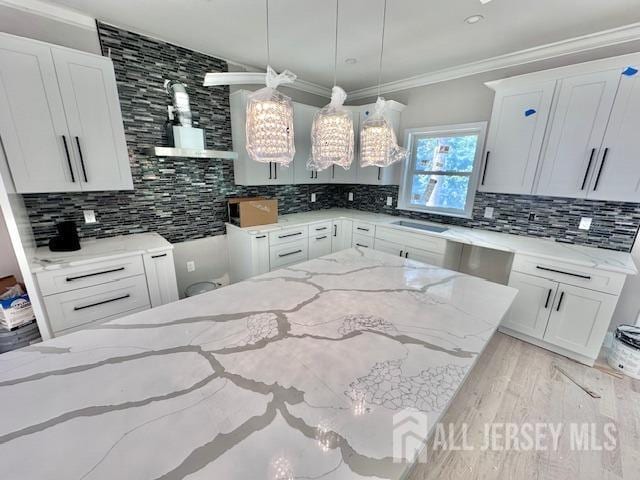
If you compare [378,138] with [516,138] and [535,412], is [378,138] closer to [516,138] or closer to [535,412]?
[516,138]

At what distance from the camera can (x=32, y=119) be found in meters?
1.74

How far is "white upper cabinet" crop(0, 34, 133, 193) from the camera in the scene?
1668 millimetres

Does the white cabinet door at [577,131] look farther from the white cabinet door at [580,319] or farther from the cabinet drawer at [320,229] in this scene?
the cabinet drawer at [320,229]

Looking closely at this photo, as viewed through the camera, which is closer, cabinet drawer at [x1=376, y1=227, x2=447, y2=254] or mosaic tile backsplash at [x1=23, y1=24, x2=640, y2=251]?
mosaic tile backsplash at [x1=23, y1=24, x2=640, y2=251]

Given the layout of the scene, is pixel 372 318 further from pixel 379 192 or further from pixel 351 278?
pixel 379 192

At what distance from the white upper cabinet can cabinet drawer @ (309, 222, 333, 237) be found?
6.36 ft

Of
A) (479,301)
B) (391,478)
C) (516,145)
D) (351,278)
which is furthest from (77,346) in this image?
A: (516,145)

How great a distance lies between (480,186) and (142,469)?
3.05 metres

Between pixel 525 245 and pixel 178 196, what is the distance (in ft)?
11.1

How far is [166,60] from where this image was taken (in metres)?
2.39

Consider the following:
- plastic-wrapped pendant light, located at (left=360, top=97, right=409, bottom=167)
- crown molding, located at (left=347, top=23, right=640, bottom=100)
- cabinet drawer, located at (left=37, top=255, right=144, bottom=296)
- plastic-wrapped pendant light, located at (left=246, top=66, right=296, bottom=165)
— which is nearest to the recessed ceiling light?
crown molding, located at (left=347, top=23, right=640, bottom=100)

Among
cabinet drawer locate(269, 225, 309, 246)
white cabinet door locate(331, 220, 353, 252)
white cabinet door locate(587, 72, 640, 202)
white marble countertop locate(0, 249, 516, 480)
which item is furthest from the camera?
white cabinet door locate(331, 220, 353, 252)

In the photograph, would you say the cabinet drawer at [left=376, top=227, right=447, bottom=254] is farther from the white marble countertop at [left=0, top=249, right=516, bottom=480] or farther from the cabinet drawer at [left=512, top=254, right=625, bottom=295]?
the white marble countertop at [left=0, top=249, right=516, bottom=480]

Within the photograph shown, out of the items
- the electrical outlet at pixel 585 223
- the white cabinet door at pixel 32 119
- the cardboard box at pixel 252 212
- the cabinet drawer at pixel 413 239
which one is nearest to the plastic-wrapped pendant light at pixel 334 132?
the cardboard box at pixel 252 212
